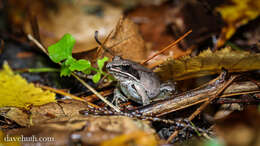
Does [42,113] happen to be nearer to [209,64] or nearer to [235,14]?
[209,64]

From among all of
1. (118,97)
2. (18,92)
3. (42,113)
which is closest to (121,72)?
(118,97)

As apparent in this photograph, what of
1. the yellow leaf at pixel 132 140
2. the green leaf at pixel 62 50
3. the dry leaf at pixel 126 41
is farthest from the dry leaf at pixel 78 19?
the yellow leaf at pixel 132 140

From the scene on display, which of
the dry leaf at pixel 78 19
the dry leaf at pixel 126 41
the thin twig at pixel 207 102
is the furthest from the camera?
the dry leaf at pixel 78 19

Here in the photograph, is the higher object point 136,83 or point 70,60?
point 70,60

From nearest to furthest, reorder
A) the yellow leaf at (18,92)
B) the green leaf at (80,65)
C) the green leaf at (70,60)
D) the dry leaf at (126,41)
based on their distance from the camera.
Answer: the yellow leaf at (18,92) < the green leaf at (80,65) < the green leaf at (70,60) < the dry leaf at (126,41)

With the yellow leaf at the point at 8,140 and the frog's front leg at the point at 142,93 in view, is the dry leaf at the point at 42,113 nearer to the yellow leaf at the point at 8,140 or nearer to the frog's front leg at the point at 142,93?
the yellow leaf at the point at 8,140

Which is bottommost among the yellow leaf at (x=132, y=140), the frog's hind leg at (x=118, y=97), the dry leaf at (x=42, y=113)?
the yellow leaf at (x=132, y=140)

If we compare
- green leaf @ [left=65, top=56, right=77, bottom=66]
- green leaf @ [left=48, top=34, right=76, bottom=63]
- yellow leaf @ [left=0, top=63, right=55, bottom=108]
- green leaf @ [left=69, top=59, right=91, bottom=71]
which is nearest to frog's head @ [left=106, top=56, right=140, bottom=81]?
green leaf @ [left=69, top=59, right=91, bottom=71]

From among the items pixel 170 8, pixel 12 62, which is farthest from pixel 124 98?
pixel 170 8
